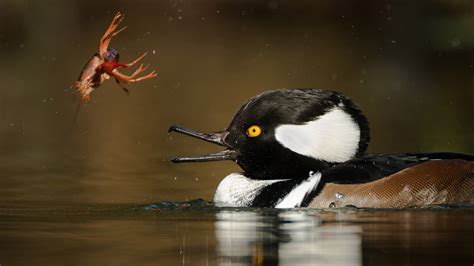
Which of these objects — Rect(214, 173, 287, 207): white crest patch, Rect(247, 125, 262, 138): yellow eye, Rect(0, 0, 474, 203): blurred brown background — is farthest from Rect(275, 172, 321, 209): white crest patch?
Rect(0, 0, 474, 203): blurred brown background

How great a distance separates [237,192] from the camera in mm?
11953

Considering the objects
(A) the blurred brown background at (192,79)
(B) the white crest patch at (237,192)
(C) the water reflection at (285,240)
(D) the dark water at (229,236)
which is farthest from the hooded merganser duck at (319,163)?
(A) the blurred brown background at (192,79)

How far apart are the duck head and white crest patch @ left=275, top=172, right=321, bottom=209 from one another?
9.6 inches

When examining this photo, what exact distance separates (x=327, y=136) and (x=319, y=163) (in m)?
0.25

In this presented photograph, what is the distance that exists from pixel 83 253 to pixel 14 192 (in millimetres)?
3604

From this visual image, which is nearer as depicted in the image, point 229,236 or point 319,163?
point 229,236

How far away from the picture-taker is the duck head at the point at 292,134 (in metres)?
11.7

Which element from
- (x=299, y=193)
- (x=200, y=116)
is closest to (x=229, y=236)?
(x=299, y=193)

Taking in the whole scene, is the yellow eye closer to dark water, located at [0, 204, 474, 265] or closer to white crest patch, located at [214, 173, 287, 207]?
white crest patch, located at [214, 173, 287, 207]

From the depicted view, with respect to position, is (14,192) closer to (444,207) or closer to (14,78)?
(444,207)

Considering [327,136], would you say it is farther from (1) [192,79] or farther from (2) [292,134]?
(1) [192,79]

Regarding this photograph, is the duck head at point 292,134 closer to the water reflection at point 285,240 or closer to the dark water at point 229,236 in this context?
the dark water at point 229,236

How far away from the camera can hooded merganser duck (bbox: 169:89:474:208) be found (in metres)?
11.4

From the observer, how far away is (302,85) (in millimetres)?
19812
